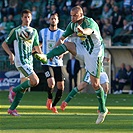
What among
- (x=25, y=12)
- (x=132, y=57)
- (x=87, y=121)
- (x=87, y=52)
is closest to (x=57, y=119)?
(x=87, y=121)

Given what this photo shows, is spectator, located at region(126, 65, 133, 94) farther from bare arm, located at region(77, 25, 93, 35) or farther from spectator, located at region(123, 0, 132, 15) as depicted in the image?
bare arm, located at region(77, 25, 93, 35)

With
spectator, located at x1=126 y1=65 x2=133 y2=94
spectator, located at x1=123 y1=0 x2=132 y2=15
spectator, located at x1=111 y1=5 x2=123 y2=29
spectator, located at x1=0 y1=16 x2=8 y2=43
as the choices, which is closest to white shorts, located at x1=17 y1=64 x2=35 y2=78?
spectator, located at x1=126 y1=65 x2=133 y2=94

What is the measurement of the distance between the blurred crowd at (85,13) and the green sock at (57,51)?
51.8 ft

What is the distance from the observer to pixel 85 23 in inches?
418

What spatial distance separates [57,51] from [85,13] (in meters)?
16.8

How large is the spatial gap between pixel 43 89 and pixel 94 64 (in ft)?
50.3

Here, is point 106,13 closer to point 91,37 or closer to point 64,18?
point 64,18

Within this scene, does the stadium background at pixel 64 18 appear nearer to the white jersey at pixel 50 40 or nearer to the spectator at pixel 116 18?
the spectator at pixel 116 18

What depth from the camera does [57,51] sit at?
35.4 feet

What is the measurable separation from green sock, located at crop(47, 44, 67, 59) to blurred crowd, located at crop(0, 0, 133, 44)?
1580 cm

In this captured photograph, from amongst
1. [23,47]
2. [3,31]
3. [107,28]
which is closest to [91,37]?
[23,47]

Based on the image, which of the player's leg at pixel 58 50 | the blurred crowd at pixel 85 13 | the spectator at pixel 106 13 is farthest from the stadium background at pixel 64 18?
the player's leg at pixel 58 50

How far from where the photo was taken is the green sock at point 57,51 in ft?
35.4

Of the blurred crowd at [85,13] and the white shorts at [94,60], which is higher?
the white shorts at [94,60]
